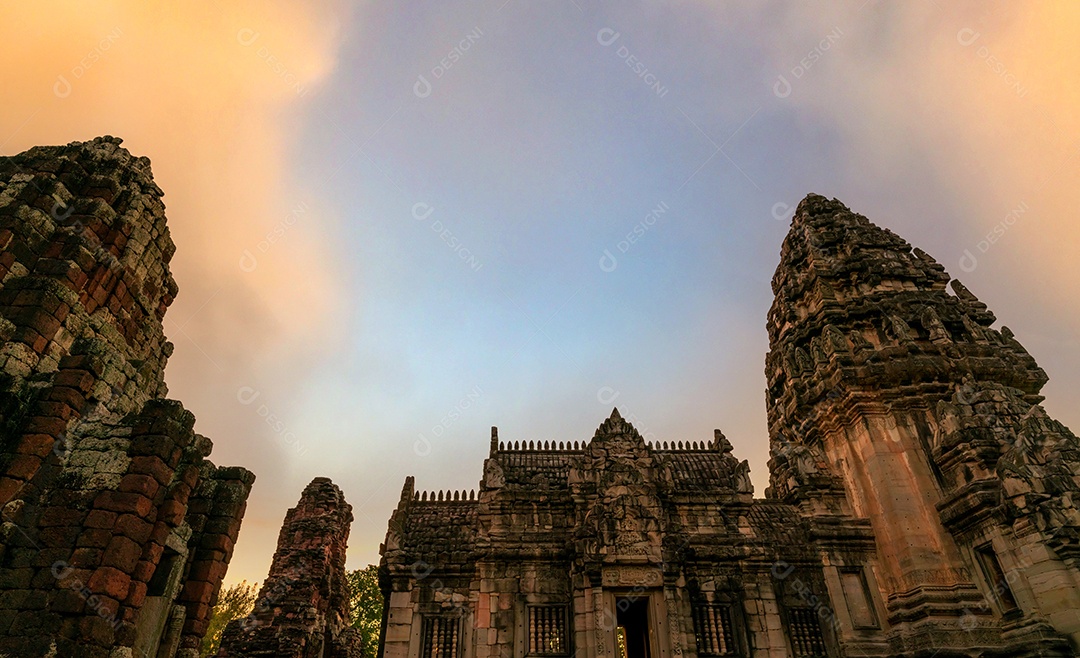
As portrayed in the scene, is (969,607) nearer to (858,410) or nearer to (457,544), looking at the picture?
(858,410)

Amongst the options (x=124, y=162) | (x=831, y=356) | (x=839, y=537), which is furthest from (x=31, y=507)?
(x=831, y=356)

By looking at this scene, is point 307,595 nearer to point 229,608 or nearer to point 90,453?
point 90,453

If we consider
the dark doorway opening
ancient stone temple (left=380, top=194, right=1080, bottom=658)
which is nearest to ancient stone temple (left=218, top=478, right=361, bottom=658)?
ancient stone temple (left=380, top=194, right=1080, bottom=658)

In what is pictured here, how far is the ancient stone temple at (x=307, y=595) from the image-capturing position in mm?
16312

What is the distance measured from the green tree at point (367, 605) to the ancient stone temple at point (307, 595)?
16198 mm

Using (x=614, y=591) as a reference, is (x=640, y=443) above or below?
above

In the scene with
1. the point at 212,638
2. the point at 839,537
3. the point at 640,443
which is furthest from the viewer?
the point at 212,638

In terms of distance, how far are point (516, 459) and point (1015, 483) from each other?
44.1 feet

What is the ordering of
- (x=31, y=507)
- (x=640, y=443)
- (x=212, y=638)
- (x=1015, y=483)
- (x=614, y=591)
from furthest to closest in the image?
(x=212, y=638) < (x=640, y=443) < (x=614, y=591) < (x=1015, y=483) < (x=31, y=507)

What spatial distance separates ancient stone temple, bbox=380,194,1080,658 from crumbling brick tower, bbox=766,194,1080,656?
5 centimetres

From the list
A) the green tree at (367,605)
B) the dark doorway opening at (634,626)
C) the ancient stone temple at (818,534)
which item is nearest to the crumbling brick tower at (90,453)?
the ancient stone temple at (818,534)

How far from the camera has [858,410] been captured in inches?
647

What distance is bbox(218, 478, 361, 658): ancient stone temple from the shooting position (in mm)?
16312

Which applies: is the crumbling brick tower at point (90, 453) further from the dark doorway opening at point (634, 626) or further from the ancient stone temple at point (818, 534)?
the dark doorway opening at point (634, 626)
